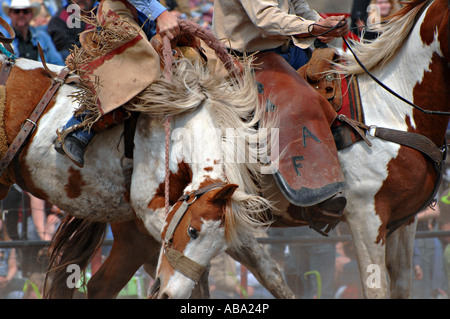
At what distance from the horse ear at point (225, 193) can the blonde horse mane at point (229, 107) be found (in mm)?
51

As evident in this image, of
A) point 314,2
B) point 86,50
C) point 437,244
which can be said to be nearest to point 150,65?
point 86,50

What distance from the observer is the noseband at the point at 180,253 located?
3.27 meters

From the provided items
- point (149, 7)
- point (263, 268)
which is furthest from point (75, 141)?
point (263, 268)

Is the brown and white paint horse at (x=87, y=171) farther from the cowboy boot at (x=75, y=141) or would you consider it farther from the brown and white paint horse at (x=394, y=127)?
the brown and white paint horse at (x=394, y=127)

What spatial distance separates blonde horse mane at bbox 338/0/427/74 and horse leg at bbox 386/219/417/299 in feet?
3.82

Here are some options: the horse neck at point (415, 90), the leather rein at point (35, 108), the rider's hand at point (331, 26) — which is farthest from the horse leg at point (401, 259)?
the leather rein at point (35, 108)

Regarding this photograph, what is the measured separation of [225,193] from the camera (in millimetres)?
3244

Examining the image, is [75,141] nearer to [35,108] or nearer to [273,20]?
[35,108]

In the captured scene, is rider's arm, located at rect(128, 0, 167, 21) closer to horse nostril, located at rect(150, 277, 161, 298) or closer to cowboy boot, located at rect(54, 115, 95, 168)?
cowboy boot, located at rect(54, 115, 95, 168)

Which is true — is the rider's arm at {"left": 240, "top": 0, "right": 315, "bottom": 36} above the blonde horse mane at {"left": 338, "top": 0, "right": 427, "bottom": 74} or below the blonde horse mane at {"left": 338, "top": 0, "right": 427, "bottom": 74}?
above

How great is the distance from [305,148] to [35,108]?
61.6 inches

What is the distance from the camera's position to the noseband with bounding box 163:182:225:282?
327 centimetres

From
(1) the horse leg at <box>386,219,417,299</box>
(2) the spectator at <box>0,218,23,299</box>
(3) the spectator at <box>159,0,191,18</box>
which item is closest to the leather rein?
(2) the spectator at <box>0,218,23,299</box>

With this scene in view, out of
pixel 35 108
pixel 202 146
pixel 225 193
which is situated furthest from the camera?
pixel 35 108
